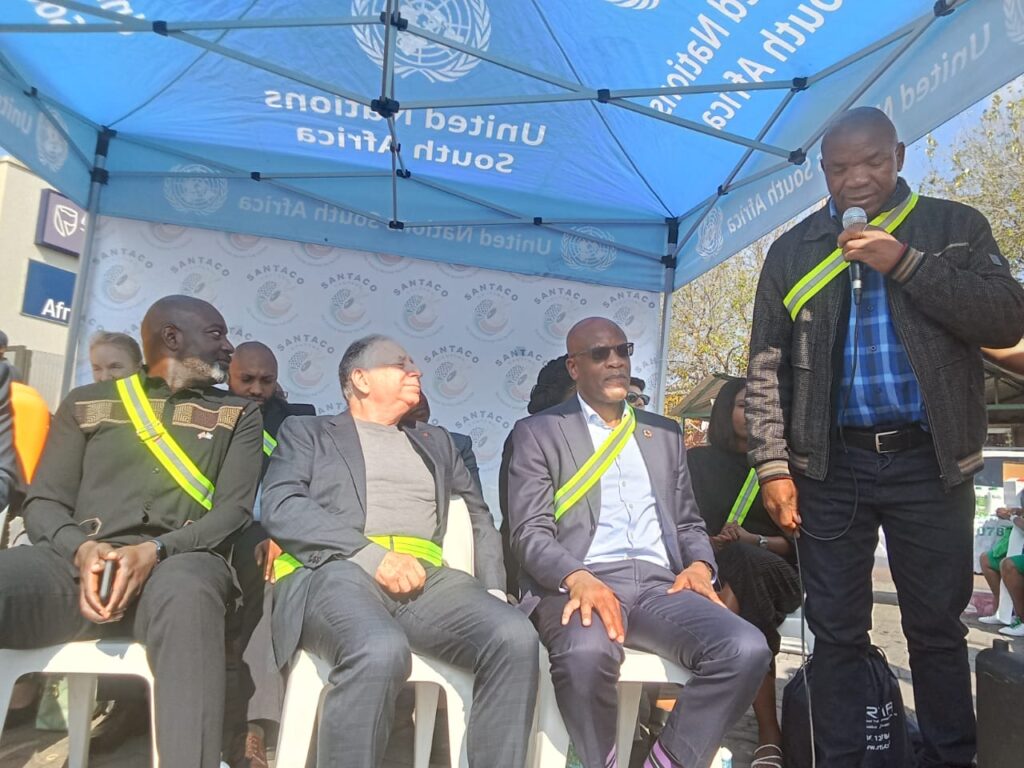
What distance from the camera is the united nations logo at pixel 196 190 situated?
5.60 metres

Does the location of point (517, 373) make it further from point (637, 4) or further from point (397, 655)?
point (397, 655)

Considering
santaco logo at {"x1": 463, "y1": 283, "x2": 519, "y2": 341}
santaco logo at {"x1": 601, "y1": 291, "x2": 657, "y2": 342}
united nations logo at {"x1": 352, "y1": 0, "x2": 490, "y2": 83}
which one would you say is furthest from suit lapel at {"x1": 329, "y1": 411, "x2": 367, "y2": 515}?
santaco logo at {"x1": 601, "y1": 291, "x2": 657, "y2": 342}

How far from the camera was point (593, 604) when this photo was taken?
7.60 feet

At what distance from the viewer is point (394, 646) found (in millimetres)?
2127

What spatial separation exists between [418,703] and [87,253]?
468cm

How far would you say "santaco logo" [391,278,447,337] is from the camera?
611cm

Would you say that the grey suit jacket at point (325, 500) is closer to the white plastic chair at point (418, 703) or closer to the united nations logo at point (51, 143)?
the white plastic chair at point (418, 703)

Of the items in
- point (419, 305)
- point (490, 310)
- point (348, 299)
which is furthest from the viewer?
point (490, 310)

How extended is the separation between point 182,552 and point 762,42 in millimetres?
3757

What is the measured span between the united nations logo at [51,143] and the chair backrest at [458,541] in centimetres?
373

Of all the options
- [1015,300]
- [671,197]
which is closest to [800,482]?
[1015,300]

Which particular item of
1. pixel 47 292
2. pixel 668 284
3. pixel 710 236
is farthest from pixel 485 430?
pixel 47 292

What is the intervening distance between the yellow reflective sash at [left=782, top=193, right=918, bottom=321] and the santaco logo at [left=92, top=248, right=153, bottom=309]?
4936mm

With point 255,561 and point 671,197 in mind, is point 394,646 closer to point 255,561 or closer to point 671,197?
point 255,561
